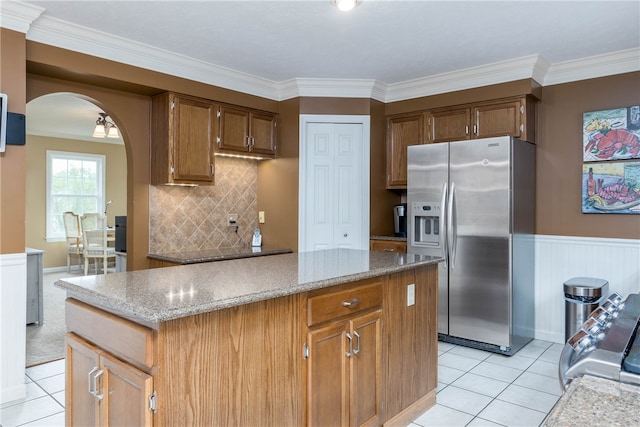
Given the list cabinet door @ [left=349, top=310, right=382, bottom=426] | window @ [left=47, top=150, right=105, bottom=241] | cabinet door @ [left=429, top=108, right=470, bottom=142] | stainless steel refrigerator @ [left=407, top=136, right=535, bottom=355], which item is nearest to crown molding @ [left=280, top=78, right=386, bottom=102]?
cabinet door @ [left=429, top=108, right=470, bottom=142]

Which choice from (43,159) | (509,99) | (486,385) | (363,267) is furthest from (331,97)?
(43,159)

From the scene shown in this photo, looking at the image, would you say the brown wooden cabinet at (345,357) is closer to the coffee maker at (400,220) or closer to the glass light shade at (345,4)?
the glass light shade at (345,4)

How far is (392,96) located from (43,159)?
631cm

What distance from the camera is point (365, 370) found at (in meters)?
2.17

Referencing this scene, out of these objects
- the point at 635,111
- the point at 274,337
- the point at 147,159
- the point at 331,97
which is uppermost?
the point at 331,97

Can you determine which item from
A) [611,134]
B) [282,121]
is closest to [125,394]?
[282,121]

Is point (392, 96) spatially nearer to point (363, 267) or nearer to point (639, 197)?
point (639, 197)

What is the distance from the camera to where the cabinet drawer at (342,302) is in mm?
1908

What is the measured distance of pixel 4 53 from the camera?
2.70 meters

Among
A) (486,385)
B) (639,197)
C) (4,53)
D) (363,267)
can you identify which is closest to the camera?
(363,267)

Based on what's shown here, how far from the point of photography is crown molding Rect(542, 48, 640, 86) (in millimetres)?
3525

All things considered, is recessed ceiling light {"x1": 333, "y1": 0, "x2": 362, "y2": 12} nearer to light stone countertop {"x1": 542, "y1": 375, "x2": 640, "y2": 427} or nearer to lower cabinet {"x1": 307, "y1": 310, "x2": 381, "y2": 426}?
lower cabinet {"x1": 307, "y1": 310, "x2": 381, "y2": 426}

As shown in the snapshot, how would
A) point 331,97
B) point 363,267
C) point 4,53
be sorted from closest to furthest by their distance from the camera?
1. point 363,267
2. point 4,53
3. point 331,97

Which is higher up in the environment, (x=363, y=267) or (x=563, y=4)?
(x=563, y=4)
